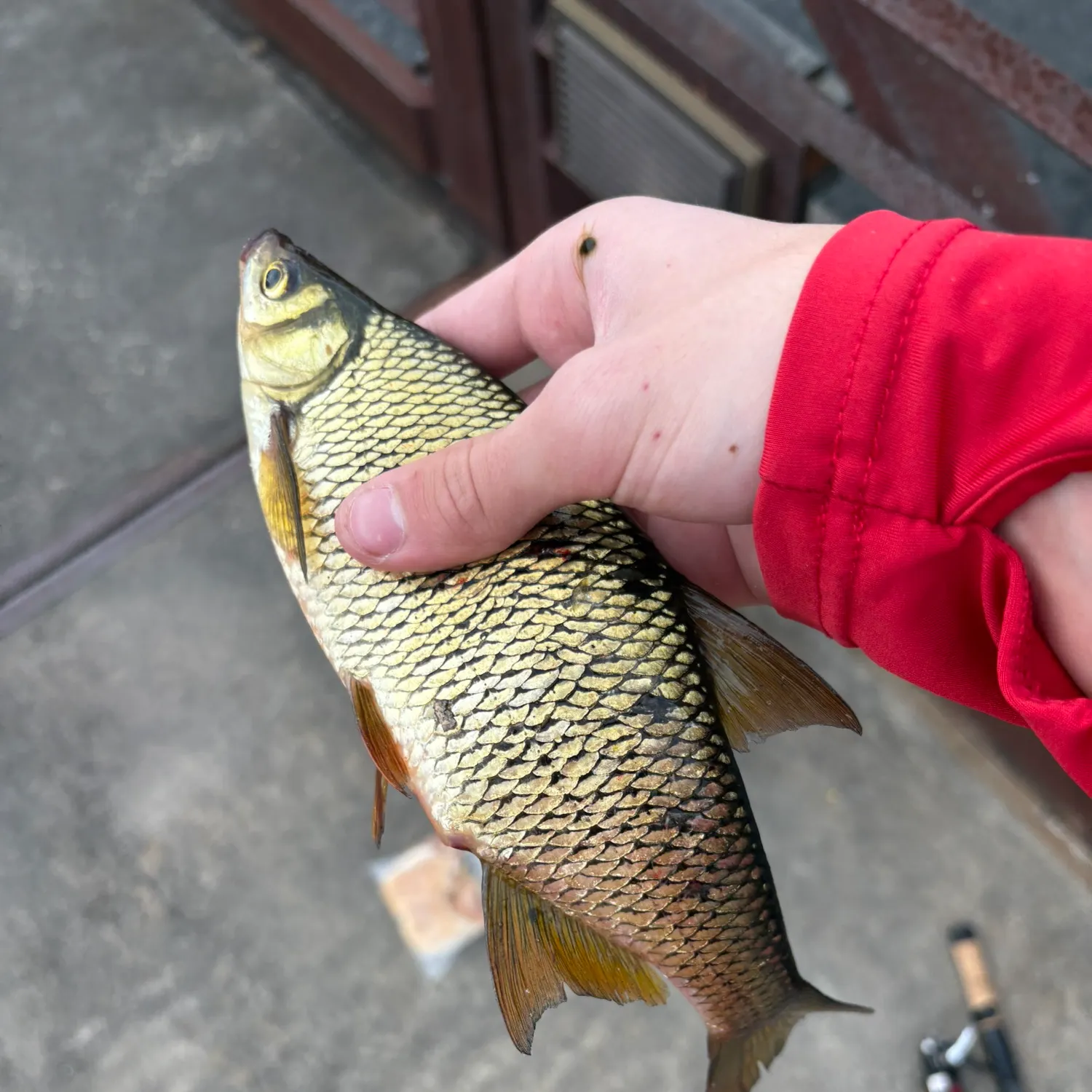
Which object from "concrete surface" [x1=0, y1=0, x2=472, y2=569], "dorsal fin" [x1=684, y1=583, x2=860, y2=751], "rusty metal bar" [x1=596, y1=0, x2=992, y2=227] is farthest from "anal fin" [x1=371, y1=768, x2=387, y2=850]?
"concrete surface" [x1=0, y1=0, x2=472, y2=569]

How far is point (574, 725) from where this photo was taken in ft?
3.12

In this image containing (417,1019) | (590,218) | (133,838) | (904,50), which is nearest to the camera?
(590,218)

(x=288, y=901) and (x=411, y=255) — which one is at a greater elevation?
(x=411, y=255)

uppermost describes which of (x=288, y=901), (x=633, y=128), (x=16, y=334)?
(x=633, y=128)

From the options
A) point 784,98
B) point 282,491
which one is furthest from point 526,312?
point 784,98

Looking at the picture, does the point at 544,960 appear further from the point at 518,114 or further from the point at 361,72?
the point at 361,72

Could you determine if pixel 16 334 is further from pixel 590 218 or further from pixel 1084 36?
pixel 1084 36

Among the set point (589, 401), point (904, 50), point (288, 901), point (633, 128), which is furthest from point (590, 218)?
point (288, 901)

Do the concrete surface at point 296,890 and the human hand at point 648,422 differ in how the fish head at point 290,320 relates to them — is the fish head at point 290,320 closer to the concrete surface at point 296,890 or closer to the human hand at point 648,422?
the human hand at point 648,422

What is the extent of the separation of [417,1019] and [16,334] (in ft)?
6.37

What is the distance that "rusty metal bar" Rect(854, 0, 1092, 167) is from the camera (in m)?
1.27

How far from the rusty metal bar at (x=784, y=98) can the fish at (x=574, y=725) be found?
0.85m

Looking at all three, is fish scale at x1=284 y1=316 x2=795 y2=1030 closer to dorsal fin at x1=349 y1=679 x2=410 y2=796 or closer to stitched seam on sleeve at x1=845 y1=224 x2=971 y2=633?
dorsal fin at x1=349 y1=679 x2=410 y2=796

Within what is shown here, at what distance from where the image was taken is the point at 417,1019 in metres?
1.80
